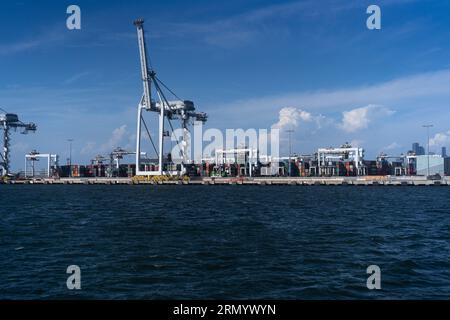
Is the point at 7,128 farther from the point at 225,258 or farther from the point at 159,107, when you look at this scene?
the point at 225,258

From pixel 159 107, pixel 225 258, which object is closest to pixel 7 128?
pixel 159 107

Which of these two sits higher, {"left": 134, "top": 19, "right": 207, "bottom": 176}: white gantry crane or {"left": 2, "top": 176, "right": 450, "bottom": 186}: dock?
{"left": 134, "top": 19, "right": 207, "bottom": 176}: white gantry crane

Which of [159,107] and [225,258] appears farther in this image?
[159,107]

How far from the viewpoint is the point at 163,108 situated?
410 feet

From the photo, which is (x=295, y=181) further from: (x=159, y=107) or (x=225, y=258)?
(x=225, y=258)

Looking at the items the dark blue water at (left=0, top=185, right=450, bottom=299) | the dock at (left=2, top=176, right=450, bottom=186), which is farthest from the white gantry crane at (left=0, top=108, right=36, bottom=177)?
the dark blue water at (left=0, top=185, right=450, bottom=299)

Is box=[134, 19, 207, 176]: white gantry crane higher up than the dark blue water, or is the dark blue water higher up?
box=[134, 19, 207, 176]: white gantry crane

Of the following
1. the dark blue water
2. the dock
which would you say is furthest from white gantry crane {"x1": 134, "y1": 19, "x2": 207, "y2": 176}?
the dark blue water

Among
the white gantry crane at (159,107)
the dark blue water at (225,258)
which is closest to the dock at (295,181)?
the white gantry crane at (159,107)

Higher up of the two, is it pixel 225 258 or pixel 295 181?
pixel 225 258

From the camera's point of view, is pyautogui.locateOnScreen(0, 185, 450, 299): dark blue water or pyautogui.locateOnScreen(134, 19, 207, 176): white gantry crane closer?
pyautogui.locateOnScreen(0, 185, 450, 299): dark blue water

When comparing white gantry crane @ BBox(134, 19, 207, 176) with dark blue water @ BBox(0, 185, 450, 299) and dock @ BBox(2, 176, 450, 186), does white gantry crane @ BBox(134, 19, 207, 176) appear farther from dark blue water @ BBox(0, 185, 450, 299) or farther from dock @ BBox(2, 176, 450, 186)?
dark blue water @ BBox(0, 185, 450, 299)

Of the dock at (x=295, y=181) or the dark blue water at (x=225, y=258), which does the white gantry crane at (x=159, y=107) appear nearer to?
the dock at (x=295, y=181)
